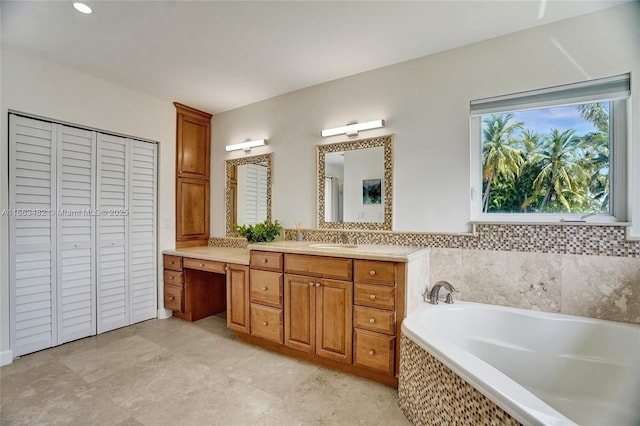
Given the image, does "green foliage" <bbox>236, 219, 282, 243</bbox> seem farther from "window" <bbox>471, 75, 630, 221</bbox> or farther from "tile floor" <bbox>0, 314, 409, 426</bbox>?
"window" <bbox>471, 75, 630, 221</bbox>

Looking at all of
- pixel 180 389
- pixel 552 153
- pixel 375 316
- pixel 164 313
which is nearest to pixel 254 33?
pixel 375 316

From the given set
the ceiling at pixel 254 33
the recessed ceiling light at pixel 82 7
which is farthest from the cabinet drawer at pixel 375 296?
the recessed ceiling light at pixel 82 7

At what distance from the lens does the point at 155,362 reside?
234cm

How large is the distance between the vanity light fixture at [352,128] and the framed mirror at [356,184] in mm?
102

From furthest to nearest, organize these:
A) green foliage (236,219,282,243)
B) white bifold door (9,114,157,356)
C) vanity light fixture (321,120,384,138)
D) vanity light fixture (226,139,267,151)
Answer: vanity light fixture (226,139,267,151) < green foliage (236,219,282,243) < vanity light fixture (321,120,384,138) < white bifold door (9,114,157,356)

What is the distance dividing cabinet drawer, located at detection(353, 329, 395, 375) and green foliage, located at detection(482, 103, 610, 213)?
1.27m

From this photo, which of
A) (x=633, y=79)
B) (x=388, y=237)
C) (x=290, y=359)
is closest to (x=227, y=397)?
(x=290, y=359)

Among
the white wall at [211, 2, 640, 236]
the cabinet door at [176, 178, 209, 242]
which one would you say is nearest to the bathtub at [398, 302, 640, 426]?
the white wall at [211, 2, 640, 236]

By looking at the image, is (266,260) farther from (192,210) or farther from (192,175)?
(192,175)

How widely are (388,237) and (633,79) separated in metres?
1.84

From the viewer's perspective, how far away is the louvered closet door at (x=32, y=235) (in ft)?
7.78

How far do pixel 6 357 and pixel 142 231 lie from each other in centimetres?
140

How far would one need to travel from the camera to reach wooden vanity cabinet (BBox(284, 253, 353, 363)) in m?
2.14

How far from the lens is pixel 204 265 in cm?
301
